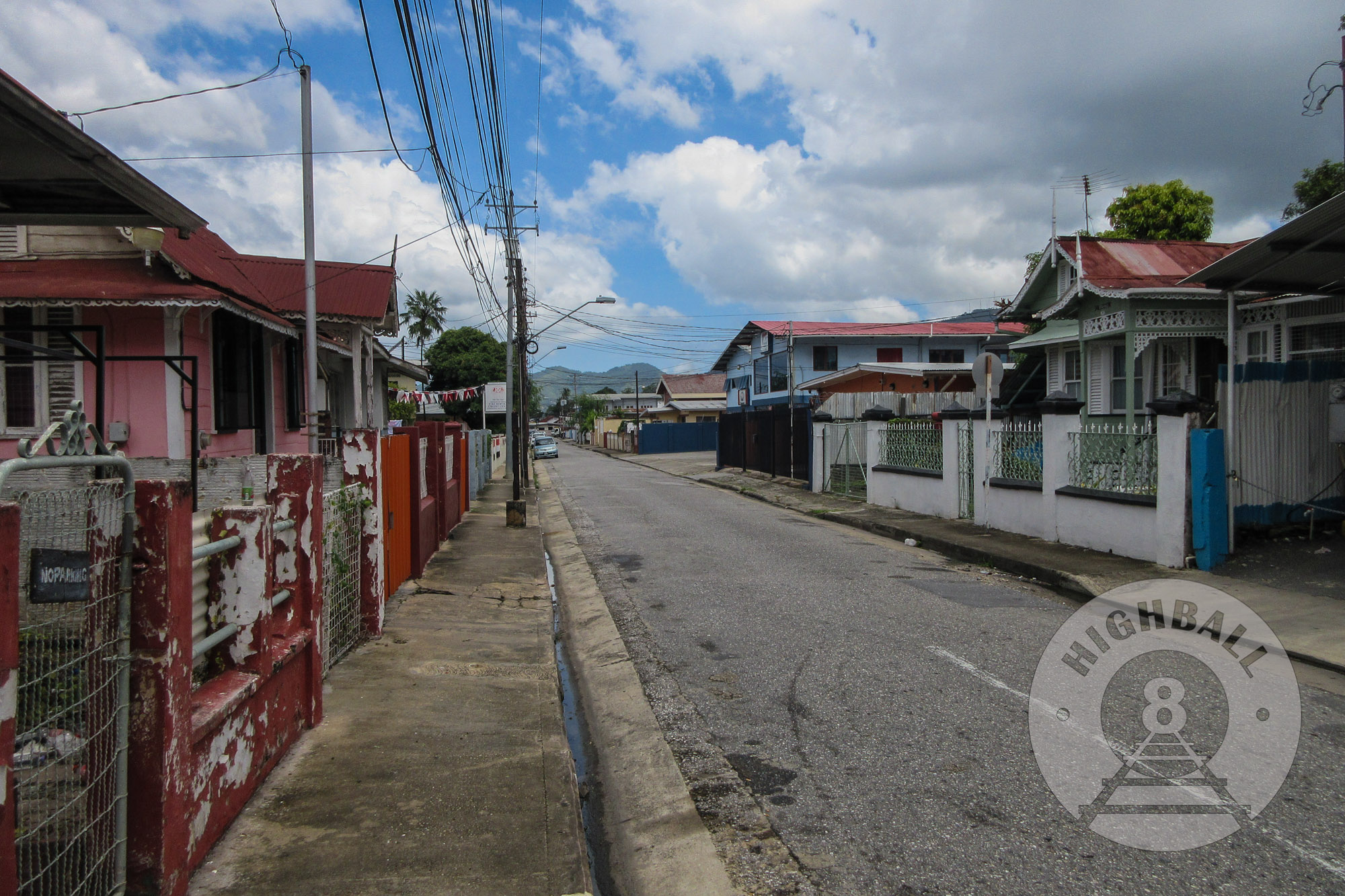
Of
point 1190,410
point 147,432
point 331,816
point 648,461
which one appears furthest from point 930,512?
point 648,461

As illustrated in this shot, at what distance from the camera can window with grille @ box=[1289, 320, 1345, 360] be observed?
12922 millimetres

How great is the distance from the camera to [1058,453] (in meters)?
11.9

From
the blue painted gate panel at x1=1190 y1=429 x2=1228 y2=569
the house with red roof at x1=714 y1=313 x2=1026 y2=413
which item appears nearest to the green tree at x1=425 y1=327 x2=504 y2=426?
the house with red roof at x1=714 y1=313 x2=1026 y2=413

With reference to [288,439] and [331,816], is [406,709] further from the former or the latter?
[288,439]

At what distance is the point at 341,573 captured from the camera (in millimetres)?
6492

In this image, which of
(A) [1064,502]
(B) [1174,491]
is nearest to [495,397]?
(A) [1064,502]

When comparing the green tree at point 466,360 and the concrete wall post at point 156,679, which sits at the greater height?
the green tree at point 466,360

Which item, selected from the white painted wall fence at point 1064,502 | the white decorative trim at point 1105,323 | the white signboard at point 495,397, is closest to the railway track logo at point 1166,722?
the white painted wall fence at point 1064,502

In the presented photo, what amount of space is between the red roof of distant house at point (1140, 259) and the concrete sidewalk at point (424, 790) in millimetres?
12851

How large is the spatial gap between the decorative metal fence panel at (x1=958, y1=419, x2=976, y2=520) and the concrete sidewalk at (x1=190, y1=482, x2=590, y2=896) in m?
9.25

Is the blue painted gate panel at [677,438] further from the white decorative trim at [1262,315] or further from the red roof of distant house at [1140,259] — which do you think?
the white decorative trim at [1262,315]

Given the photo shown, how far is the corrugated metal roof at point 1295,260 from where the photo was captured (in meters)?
8.98

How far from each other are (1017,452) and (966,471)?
62.3 inches

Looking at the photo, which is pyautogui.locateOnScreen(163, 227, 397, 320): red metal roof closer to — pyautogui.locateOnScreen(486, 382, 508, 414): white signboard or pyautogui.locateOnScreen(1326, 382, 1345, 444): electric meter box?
pyautogui.locateOnScreen(1326, 382, 1345, 444): electric meter box
